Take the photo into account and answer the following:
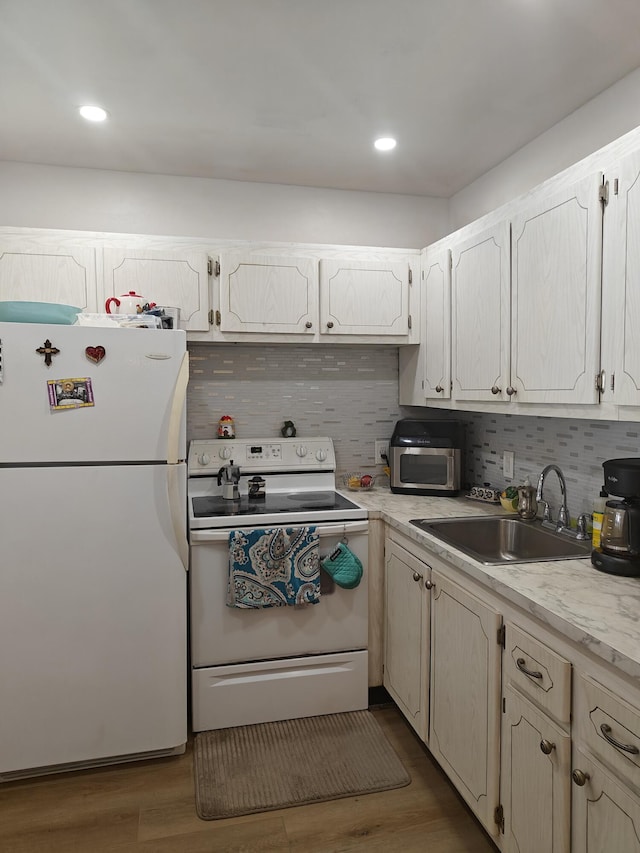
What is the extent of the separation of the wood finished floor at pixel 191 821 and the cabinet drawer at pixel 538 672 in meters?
0.71

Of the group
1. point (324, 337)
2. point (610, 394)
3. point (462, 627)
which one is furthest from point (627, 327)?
point (324, 337)

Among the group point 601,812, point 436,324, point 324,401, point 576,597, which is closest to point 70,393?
point 324,401

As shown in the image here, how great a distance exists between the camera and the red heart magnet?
2.13m

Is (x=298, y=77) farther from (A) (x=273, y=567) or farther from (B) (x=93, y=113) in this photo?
(A) (x=273, y=567)

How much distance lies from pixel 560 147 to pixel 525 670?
80.3 inches

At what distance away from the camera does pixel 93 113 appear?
2.29 metres

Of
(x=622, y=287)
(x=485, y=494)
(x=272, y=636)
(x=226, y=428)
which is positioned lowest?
(x=272, y=636)

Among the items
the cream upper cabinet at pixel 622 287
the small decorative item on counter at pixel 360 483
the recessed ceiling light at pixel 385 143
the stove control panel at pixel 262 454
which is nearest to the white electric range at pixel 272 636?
the stove control panel at pixel 262 454

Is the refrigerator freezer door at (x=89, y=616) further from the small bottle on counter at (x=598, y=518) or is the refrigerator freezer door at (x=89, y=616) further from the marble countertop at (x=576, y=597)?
the small bottle on counter at (x=598, y=518)

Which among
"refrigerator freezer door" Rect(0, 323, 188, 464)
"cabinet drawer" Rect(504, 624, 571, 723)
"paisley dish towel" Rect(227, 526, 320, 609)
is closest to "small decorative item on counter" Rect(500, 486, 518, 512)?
"paisley dish towel" Rect(227, 526, 320, 609)

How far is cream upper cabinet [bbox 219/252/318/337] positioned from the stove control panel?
600mm

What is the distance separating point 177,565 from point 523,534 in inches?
55.3

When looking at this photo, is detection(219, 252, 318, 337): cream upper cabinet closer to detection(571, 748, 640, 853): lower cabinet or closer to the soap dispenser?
the soap dispenser

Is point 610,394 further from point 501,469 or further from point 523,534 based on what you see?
point 501,469
